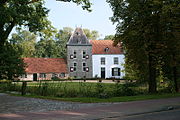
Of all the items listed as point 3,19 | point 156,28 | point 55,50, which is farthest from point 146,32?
point 55,50

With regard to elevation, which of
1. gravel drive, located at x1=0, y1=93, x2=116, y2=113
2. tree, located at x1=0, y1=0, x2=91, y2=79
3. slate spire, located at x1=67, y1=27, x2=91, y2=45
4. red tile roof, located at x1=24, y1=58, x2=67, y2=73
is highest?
slate spire, located at x1=67, y1=27, x2=91, y2=45

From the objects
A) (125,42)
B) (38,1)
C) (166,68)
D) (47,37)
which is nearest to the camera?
(125,42)

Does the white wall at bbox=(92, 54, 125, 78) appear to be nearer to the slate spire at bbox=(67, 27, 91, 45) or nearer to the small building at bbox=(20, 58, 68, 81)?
the slate spire at bbox=(67, 27, 91, 45)

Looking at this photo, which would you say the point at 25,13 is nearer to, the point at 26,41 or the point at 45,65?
the point at 45,65

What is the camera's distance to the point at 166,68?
20062 mm

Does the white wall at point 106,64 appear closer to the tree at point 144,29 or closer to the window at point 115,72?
the window at point 115,72

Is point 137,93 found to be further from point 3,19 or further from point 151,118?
point 3,19

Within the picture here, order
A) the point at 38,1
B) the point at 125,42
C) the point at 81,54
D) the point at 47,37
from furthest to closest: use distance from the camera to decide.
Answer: the point at 81,54 → the point at 47,37 → the point at 38,1 → the point at 125,42

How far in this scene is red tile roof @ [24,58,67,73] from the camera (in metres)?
53.7

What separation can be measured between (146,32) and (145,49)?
4.77 ft

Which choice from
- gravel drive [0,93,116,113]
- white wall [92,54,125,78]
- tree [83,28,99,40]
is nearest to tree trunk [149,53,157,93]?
gravel drive [0,93,116,113]

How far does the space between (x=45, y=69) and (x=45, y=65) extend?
55.3 inches

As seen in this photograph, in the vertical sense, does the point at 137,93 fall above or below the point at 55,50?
below

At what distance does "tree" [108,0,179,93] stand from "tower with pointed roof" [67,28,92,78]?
37.8 metres
